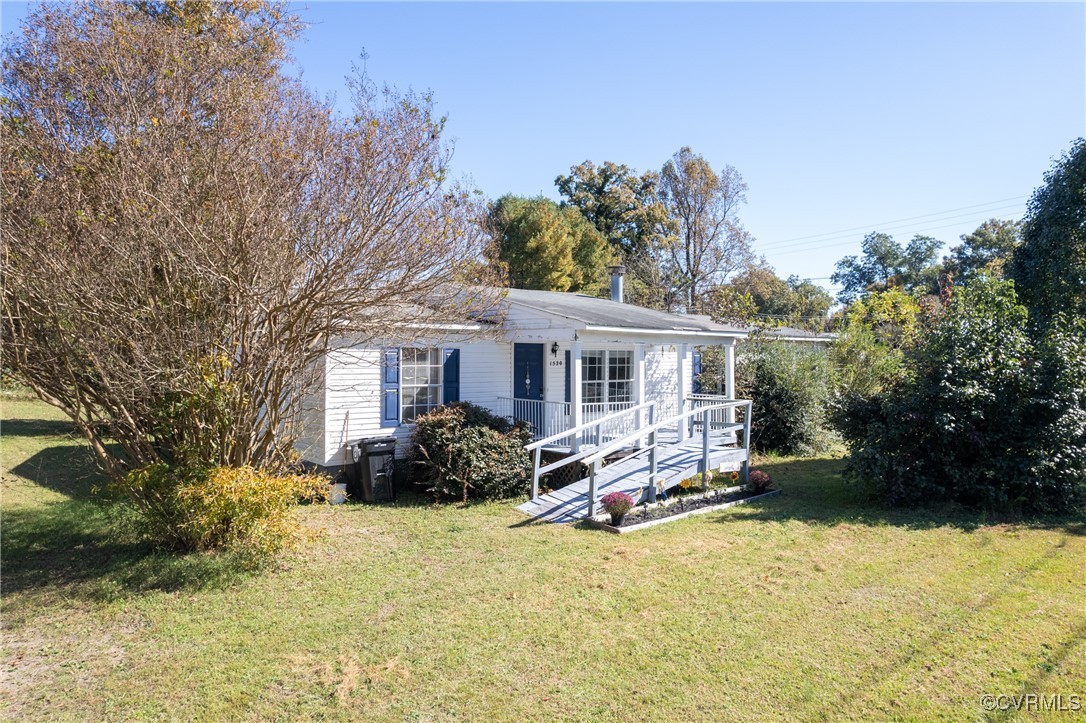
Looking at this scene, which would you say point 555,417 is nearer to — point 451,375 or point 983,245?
point 451,375

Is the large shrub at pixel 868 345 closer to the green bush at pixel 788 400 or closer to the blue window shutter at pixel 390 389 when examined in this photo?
the green bush at pixel 788 400

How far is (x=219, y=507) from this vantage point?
6656mm

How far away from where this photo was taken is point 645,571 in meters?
7.00

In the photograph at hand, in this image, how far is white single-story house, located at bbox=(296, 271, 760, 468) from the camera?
11289mm

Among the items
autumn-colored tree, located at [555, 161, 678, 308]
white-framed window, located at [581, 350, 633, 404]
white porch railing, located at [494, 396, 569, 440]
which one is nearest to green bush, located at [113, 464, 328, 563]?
white porch railing, located at [494, 396, 569, 440]

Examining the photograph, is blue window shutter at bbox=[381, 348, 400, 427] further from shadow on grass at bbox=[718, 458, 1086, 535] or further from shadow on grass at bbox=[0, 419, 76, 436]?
shadow on grass at bbox=[0, 419, 76, 436]

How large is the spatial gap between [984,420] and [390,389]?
973 cm

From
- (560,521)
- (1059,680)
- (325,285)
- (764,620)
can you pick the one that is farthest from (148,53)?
(1059,680)

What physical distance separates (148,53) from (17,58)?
210 centimetres

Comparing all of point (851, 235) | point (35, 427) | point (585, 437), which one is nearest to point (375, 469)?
point (585, 437)

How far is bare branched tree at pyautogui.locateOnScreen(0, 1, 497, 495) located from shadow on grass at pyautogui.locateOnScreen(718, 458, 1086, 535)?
6.18m

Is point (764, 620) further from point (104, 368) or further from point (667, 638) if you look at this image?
point (104, 368)

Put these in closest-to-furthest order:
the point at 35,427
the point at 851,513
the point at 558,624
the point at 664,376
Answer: the point at 558,624, the point at 851,513, the point at 664,376, the point at 35,427

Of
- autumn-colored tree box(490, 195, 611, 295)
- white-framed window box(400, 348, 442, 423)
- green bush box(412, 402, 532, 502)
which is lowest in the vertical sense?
green bush box(412, 402, 532, 502)
